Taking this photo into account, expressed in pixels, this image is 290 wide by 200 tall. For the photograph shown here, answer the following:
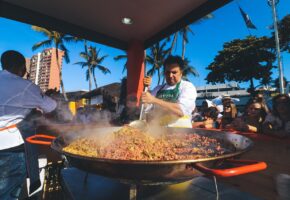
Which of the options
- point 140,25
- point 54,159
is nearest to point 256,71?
point 140,25

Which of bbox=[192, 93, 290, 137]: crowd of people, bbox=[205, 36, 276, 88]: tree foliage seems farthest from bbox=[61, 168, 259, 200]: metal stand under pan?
bbox=[205, 36, 276, 88]: tree foliage

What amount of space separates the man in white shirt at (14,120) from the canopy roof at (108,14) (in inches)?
82.3

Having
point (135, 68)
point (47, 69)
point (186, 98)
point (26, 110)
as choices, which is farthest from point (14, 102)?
point (47, 69)

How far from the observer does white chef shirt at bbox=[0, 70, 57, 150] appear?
1949mm

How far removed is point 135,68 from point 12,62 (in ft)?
11.5

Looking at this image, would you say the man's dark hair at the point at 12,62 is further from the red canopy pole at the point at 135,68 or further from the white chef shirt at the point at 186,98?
the red canopy pole at the point at 135,68

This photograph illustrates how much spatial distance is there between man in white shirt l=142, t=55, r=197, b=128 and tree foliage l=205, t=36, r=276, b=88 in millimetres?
Result: 31259

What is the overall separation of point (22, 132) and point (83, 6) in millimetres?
2703

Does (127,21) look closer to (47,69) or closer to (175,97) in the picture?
(175,97)

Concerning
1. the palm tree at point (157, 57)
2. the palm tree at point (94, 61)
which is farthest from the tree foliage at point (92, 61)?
the palm tree at point (157, 57)

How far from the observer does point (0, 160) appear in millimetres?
1938

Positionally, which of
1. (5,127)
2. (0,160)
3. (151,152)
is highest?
(5,127)

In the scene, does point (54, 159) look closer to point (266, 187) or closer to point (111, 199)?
point (111, 199)

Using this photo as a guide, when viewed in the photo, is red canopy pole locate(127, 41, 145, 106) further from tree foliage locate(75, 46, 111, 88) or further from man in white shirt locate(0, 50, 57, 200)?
tree foliage locate(75, 46, 111, 88)
